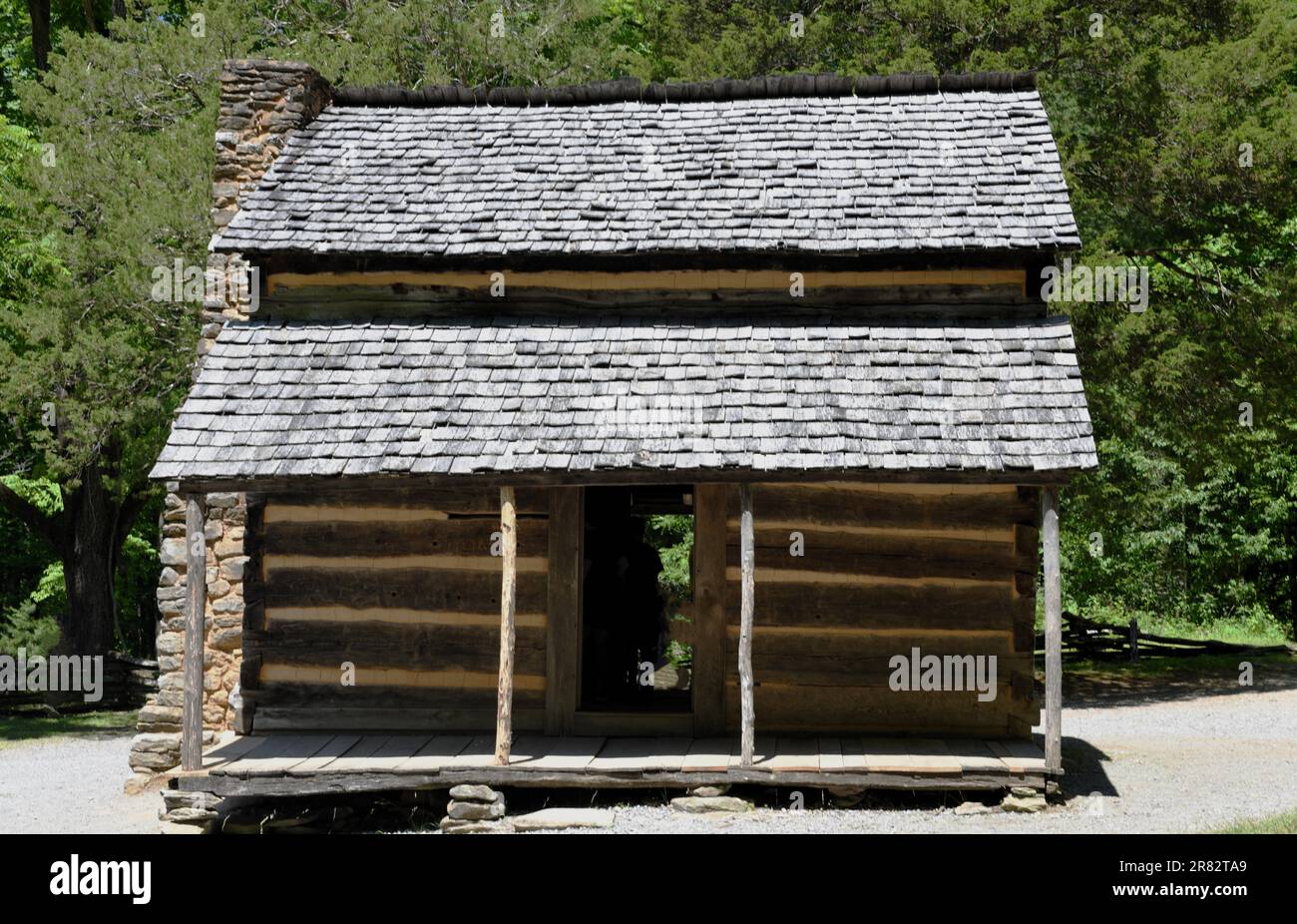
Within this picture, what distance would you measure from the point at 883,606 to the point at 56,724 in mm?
13374

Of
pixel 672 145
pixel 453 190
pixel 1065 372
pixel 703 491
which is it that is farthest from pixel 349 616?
pixel 1065 372

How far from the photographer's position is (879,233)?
424 inches

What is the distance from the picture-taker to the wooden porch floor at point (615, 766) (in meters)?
9.45

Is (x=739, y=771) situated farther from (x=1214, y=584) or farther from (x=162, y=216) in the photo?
(x=1214, y=584)

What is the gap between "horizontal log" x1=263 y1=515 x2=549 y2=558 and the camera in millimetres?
10898

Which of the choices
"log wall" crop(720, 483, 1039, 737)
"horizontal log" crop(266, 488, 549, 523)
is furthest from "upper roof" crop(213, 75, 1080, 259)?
"log wall" crop(720, 483, 1039, 737)

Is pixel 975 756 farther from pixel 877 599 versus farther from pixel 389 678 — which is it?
pixel 389 678

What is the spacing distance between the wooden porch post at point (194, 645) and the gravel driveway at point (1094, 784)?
121 centimetres

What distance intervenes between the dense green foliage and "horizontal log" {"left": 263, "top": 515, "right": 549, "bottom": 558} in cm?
676

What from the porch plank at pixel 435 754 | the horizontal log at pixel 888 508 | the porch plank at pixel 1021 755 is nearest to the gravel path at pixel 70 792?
the porch plank at pixel 435 754

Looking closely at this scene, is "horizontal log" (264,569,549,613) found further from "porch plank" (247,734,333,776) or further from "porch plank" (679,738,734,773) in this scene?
"porch plank" (679,738,734,773)

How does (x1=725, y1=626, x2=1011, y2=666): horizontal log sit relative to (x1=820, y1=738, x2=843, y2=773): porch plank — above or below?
above

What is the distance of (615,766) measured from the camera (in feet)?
31.4

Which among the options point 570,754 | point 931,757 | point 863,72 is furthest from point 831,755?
point 863,72
